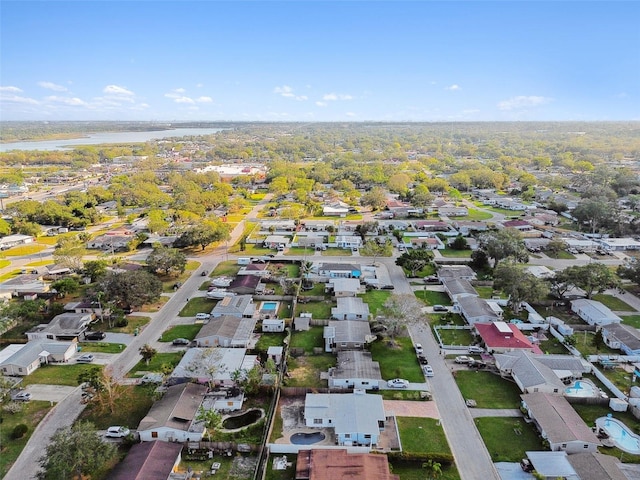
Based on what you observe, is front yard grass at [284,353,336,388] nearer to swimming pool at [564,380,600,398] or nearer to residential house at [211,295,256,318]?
residential house at [211,295,256,318]

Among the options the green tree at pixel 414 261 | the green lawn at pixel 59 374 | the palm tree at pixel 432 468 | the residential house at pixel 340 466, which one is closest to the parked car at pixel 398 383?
the palm tree at pixel 432 468

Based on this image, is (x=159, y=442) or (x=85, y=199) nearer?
(x=159, y=442)

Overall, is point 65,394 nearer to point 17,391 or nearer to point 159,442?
point 17,391

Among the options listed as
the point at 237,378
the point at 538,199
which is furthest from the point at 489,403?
the point at 538,199

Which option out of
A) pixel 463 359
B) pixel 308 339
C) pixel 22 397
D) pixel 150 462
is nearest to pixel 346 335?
pixel 308 339

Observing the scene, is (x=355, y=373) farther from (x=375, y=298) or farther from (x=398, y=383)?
(x=375, y=298)

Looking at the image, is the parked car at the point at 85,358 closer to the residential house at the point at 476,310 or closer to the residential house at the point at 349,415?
the residential house at the point at 349,415
